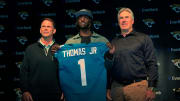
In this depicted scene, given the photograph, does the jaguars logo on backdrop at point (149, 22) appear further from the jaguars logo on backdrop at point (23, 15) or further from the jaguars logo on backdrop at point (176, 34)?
the jaguars logo on backdrop at point (23, 15)

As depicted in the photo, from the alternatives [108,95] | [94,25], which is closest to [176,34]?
[94,25]

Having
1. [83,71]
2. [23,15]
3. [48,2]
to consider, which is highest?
[48,2]

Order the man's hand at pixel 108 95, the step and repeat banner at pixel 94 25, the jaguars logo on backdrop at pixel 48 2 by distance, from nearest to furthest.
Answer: the man's hand at pixel 108 95, the step and repeat banner at pixel 94 25, the jaguars logo on backdrop at pixel 48 2

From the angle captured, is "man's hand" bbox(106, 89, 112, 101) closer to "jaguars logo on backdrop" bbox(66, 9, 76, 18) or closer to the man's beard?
the man's beard

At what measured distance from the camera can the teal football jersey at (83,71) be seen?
8.05 feet

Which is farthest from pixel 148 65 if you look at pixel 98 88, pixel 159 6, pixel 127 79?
pixel 159 6

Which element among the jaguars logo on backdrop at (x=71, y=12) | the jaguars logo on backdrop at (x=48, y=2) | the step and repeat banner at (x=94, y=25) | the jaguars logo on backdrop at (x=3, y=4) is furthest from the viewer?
the jaguars logo on backdrop at (x=3, y=4)

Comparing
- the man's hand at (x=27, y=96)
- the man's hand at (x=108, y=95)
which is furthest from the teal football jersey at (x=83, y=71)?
the man's hand at (x=27, y=96)

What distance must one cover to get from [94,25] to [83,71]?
266cm

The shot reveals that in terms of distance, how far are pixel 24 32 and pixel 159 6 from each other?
3.02 meters

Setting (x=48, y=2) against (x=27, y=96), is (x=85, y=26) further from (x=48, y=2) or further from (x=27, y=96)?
(x=48, y=2)

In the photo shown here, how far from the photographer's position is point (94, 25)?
5.00 m

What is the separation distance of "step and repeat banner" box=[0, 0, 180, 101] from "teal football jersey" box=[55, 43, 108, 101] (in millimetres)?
2489

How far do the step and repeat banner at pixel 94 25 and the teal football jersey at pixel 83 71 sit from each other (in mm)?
2489
